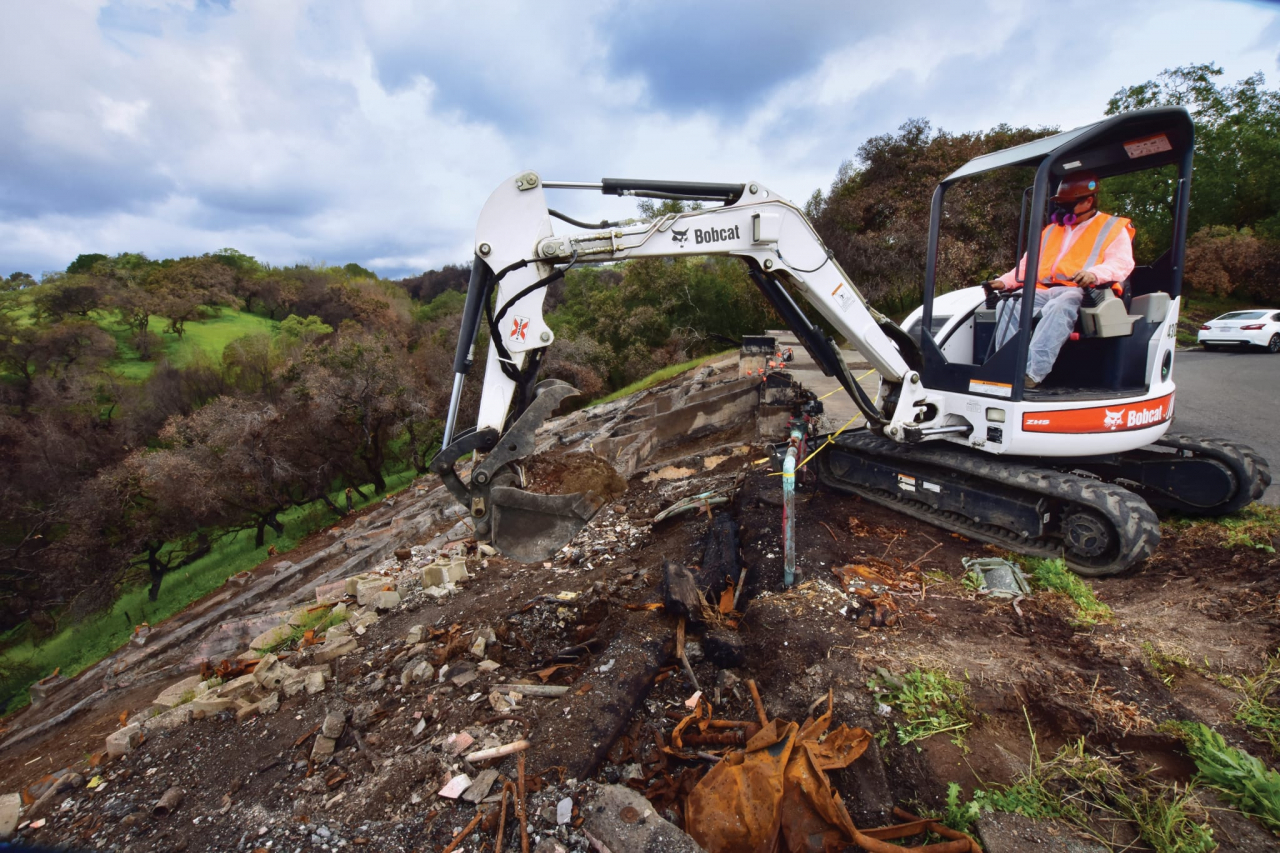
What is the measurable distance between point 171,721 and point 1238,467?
8.20 metres

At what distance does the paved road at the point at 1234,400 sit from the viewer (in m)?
7.88

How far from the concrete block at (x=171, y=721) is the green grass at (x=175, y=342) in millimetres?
27394

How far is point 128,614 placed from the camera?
50.0 feet

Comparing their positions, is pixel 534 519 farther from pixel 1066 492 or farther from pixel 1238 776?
pixel 1066 492

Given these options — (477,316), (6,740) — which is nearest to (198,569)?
(6,740)

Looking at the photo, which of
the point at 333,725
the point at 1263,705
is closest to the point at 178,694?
the point at 333,725

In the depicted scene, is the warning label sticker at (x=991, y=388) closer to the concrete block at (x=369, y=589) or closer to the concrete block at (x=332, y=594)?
the concrete block at (x=369, y=589)

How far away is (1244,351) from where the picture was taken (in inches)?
638

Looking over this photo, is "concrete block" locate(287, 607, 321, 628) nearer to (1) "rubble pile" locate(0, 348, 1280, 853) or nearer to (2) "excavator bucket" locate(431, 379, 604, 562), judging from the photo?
(1) "rubble pile" locate(0, 348, 1280, 853)

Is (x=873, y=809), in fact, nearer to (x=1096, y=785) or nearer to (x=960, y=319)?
(x=1096, y=785)

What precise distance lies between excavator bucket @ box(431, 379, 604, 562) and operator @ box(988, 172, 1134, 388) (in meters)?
3.50

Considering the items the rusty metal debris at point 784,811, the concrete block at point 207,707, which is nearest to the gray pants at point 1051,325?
the rusty metal debris at point 784,811

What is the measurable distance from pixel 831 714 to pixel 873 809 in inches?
17.9

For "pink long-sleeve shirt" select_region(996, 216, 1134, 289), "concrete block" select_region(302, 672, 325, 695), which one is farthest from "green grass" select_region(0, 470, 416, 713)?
"pink long-sleeve shirt" select_region(996, 216, 1134, 289)
